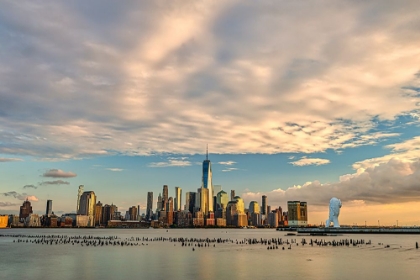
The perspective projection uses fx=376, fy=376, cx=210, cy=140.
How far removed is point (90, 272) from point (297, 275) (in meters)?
36.4

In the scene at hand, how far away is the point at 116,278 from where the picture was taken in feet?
198

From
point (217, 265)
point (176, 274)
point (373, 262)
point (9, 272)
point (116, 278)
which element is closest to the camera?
point (116, 278)

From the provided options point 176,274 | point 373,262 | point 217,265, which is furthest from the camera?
point 373,262

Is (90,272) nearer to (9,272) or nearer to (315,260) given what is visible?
(9,272)

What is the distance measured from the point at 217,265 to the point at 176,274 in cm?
1511

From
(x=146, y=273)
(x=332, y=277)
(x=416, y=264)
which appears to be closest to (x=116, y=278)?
(x=146, y=273)

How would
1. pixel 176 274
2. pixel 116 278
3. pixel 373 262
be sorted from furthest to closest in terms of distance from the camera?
1. pixel 373 262
2. pixel 176 274
3. pixel 116 278

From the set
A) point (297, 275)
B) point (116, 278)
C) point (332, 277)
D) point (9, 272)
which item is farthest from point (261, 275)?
point (9, 272)

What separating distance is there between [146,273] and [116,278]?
670 cm

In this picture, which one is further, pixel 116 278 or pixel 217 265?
pixel 217 265

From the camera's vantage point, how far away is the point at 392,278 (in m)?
61.9

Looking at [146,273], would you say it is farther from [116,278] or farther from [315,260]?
[315,260]

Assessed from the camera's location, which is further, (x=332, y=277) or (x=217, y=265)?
(x=217, y=265)

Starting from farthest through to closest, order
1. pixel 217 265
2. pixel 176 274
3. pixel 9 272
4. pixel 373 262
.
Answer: pixel 373 262, pixel 217 265, pixel 9 272, pixel 176 274
